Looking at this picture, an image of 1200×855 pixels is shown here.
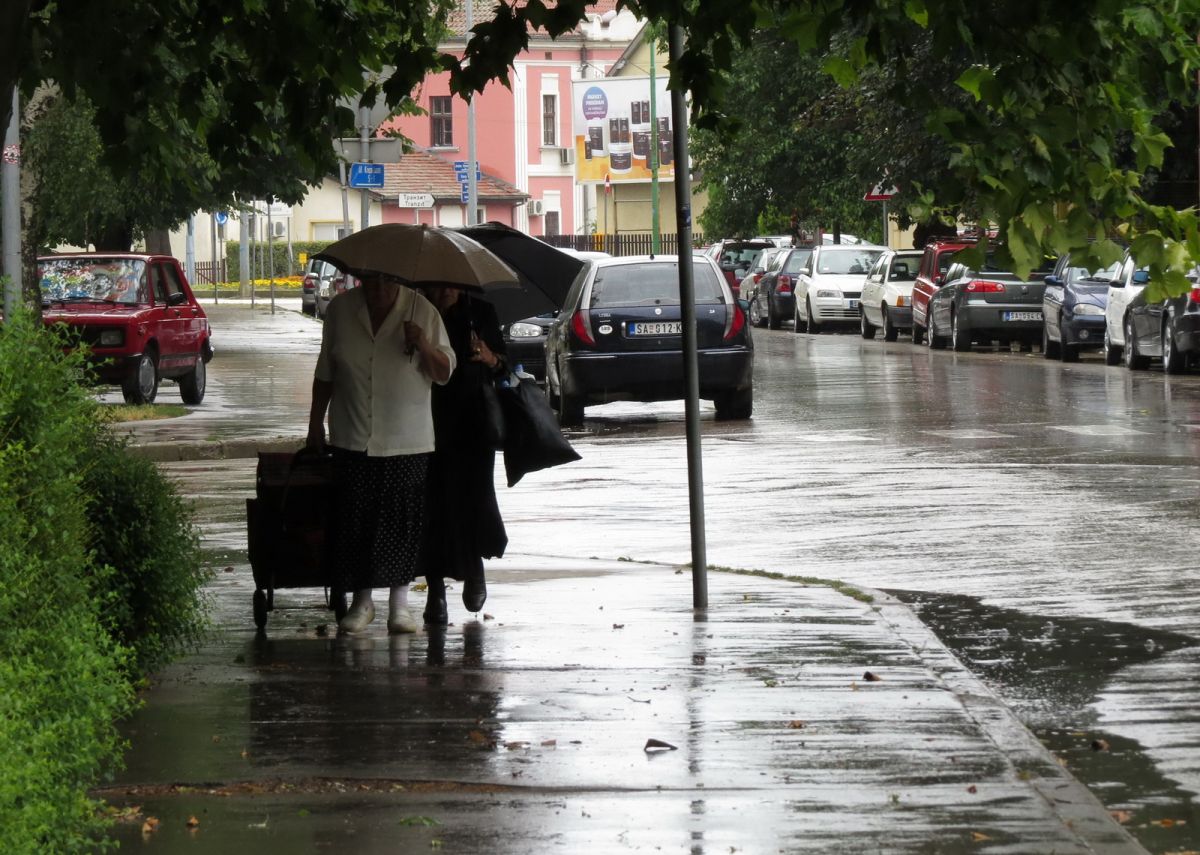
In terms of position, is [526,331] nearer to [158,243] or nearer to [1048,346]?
[1048,346]

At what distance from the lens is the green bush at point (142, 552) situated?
7801 millimetres

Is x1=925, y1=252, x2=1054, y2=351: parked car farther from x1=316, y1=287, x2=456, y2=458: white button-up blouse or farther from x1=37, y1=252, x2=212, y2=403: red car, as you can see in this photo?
x1=316, y1=287, x2=456, y2=458: white button-up blouse

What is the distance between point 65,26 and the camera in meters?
8.69

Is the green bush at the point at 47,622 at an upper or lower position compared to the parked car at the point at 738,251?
lower

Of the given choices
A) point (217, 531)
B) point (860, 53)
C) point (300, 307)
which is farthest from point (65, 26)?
point (300, 307)

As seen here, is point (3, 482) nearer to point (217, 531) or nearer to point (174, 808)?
point (174, 808)

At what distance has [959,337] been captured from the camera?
3725 centimetres

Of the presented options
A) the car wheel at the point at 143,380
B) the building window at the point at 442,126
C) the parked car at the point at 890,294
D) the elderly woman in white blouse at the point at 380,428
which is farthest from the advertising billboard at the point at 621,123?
the elderly woman in white blouse at the point at 380,428

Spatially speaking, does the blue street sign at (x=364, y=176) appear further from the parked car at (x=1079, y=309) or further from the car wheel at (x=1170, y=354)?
the parked car at (x=1079, y=309)

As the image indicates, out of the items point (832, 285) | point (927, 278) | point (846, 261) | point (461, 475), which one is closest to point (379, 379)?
point (461, 475)

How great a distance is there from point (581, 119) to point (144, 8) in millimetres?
67004

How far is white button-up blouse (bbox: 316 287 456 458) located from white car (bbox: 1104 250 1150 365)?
21.9 m

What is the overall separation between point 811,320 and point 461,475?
38621mm

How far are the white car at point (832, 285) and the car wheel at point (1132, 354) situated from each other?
1667 cm
